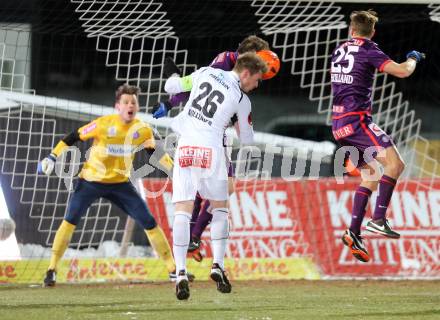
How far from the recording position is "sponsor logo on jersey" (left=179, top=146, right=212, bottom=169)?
9.83 meters

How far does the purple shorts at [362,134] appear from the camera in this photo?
35.4 feet

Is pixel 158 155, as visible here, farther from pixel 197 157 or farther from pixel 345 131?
pixel 197 157

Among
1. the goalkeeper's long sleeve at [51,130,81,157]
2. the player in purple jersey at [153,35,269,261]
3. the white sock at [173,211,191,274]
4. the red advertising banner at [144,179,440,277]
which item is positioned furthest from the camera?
the red advertising banner at [144,179,440,277]

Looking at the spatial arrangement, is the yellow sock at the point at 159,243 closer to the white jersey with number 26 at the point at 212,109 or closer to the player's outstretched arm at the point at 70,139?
the player's outstretched arm at the point at 70,139

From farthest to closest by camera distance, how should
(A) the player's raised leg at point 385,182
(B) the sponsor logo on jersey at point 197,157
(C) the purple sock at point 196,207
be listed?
(C) the purple sock at point 196,207 < (A) the player's raised leg at point 385,182 < (B) the sponsor logo on jersey at point 197,157

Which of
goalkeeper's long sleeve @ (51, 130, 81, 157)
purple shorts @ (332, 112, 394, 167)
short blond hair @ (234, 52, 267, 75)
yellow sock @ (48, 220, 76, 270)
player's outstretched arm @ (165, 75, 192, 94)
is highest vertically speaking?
short blond hair @ (234, 52, 267, 75)

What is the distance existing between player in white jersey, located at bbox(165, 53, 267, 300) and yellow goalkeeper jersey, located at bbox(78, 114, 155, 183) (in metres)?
3.14

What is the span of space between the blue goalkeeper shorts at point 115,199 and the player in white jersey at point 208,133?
2952mm

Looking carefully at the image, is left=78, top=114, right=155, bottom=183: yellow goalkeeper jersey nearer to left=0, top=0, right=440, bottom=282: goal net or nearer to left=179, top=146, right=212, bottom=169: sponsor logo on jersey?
left=0, top=0, right=440, bottom=282: goal net

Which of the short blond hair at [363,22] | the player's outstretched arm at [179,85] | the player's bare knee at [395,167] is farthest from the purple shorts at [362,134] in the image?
the player's outstretched arm at [179,85]

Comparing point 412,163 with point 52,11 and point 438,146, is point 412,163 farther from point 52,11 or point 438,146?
point 52,11

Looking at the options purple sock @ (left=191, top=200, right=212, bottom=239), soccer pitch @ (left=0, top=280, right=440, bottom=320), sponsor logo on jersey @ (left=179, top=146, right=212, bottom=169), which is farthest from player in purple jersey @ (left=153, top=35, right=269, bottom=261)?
soccer pitch @ (left=0, top=280, right=440, bottom=320)

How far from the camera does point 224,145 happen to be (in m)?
10.1

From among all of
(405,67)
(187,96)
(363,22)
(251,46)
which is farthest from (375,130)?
(187,96)
